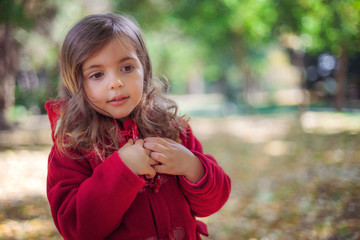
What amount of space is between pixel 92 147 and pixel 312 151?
248 inches

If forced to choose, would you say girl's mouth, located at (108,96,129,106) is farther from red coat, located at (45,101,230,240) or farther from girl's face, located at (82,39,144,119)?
red coat, located at (45,101,230,240)

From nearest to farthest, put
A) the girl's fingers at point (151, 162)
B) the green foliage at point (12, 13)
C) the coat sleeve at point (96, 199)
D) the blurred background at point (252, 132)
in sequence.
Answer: the coat sleeve at point (96, 199) → the girl's fingers at point (151, 162) → the blurred background at point (252, 132) → the green foliage at point (12, 13)

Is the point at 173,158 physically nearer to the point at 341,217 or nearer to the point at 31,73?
the point at 341,217

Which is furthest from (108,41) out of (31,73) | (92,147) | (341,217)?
(31,73)

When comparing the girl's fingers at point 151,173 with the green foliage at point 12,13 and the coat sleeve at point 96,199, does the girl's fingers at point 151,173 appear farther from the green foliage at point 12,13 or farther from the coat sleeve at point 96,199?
the green foliage at point 12,13

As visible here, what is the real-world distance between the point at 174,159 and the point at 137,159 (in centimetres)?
17

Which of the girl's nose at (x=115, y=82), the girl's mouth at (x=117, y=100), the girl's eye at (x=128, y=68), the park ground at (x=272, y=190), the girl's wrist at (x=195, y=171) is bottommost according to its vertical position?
the park ground at (x=272, y=190)

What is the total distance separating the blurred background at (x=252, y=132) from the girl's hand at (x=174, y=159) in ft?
2.49

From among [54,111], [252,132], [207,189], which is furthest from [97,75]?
[252,132]

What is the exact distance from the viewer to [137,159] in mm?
1277

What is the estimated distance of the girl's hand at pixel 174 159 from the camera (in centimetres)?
134

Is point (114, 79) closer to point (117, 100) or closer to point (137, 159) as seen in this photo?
point (117, 100)

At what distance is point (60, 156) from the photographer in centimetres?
136

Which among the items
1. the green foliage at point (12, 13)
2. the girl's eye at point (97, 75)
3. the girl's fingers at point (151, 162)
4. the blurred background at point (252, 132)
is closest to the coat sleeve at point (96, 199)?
the girl's fingers at point (151, 162)
